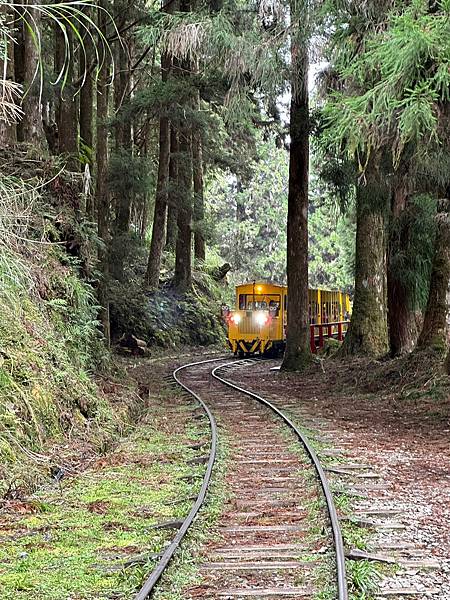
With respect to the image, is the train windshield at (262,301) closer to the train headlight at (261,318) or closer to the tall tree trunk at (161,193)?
the train headlight at (261,318)

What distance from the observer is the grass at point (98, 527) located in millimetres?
4832

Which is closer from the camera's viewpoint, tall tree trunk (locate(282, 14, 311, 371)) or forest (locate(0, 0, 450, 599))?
forest (locate(0, 0, 450, 599))

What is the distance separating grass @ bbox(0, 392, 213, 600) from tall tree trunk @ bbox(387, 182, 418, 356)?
829 centimetres

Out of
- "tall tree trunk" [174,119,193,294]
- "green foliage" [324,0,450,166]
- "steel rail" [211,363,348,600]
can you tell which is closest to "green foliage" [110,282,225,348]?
"tall tree trunk" [174,119,193,294]

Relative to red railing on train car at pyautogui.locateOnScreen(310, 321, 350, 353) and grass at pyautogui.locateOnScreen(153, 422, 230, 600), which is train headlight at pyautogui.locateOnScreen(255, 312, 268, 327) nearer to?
red railing on train car at pyautogui.locateOnScreen(310, 321, 350, 353)

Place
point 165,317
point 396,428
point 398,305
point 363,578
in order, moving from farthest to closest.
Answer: point 165,317, point 398,305, point 396,428, point 363,578

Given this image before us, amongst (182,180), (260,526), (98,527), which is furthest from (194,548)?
(182,180)

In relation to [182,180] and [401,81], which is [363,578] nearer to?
[401,81]

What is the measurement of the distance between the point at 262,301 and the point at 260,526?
21482mm

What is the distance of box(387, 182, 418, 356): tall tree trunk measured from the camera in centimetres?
1605

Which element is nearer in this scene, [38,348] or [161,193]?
[38,348]

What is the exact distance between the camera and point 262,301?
90.0 feet

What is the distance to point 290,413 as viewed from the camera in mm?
12742

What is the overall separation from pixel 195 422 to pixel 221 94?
361 inches
